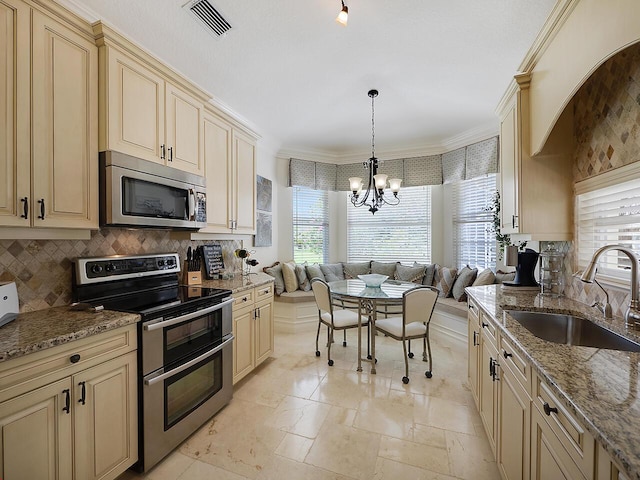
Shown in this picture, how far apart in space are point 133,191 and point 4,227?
0.64m

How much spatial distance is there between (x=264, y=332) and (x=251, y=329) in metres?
0.28

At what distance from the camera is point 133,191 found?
193 centimetres

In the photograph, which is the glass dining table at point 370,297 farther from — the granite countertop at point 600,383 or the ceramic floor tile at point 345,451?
the granite countertop at point 600,383

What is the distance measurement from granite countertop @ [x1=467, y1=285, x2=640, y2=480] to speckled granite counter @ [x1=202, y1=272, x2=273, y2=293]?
1.96 metres

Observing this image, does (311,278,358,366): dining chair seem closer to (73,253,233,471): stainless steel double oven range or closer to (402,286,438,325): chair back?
(402,286,438,325): chair back

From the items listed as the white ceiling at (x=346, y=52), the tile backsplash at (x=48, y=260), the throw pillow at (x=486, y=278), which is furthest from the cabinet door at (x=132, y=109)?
the throw pillow at (x=486, y=278)

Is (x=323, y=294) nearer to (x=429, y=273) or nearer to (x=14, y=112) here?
(x=429, y=273)

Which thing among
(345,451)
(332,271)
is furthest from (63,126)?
(332,271)

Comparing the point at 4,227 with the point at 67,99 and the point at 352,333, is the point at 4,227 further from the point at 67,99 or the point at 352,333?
the point at 352,333

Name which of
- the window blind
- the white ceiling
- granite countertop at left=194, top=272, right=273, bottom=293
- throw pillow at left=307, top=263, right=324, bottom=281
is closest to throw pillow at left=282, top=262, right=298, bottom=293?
throw pillow at left=307, top=263, right=324, bottom=281

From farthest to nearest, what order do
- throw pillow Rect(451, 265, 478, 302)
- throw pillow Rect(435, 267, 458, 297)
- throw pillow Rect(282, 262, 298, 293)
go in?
throw pillow Rect(282, 262, 298, 293) < throw pillow Rect(435, 267, 458, 297) < throw pillow Rect(451, 265, 478, 302)

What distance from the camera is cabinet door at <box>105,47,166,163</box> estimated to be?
5.90 feet

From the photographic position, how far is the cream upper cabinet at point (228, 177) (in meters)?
2.74

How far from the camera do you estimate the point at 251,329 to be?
2752 millimetres
